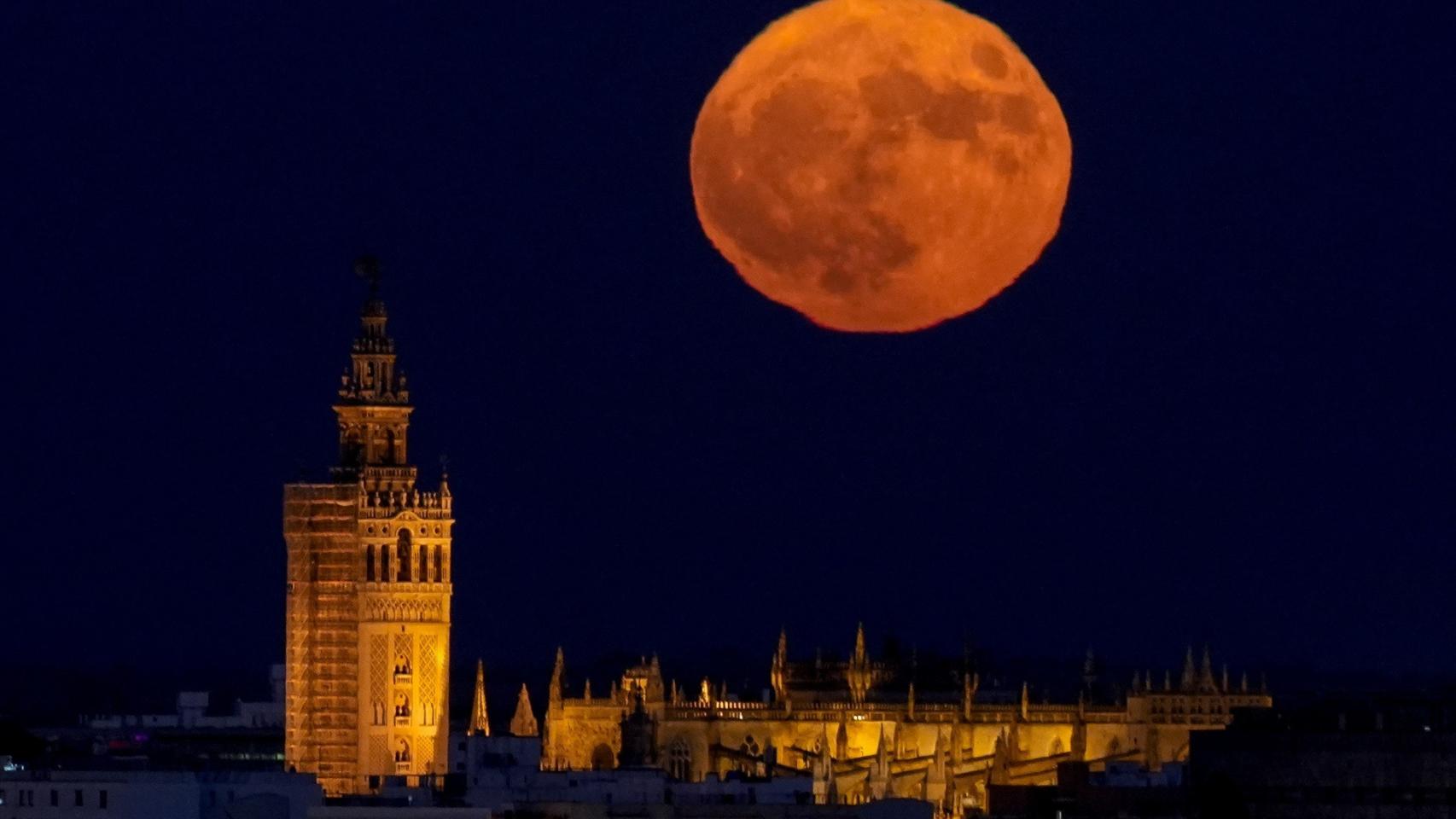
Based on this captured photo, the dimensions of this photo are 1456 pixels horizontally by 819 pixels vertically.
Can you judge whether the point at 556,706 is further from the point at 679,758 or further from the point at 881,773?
the point at 881,773

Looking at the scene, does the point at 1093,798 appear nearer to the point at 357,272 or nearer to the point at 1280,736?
the point at 1280,736

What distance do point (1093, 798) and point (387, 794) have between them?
19.1 m

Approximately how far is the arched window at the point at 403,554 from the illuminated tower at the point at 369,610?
3 cm

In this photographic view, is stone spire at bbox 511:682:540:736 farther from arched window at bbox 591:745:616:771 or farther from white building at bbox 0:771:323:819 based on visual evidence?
white building at bbox 0:771:323:819

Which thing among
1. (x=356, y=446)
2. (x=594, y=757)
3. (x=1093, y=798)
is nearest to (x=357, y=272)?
(x=356, y=446)

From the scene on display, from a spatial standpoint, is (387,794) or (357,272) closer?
(387,794)

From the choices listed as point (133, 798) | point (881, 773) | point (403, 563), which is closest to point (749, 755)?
point (881, 773)

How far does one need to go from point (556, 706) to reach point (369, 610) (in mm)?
26536

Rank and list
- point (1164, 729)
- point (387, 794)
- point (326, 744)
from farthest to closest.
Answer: point (1164, 729) → point (326, 744) → point (387, 794)

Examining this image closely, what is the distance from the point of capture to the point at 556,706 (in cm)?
18662

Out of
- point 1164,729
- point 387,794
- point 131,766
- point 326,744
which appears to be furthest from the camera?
point 1164,729

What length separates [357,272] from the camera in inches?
6639

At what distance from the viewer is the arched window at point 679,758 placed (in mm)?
177750

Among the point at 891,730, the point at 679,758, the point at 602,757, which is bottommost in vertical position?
the point at 679,758
